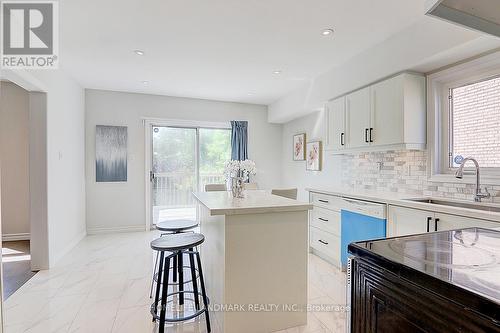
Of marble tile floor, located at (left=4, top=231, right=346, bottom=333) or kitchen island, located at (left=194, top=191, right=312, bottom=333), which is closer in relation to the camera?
kitchen island, located at (left=194, top=191, right=312, bottom=333)

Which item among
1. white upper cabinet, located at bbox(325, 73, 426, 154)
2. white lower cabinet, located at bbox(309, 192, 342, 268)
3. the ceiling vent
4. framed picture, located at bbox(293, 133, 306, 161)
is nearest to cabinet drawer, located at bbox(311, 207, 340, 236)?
white lower cabinet, located at bbox(309, 192, 342, 268)

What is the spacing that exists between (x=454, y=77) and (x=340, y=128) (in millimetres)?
A: 1224

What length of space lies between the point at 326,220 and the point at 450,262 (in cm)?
253

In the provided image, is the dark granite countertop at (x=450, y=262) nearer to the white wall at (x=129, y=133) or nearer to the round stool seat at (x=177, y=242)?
the round stool seat at (x=177, y=242)

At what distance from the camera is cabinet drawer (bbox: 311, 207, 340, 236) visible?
→ 302cm

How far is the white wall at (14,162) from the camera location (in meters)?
4.16

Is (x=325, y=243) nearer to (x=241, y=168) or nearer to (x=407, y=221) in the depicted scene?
(x=407, y=221)

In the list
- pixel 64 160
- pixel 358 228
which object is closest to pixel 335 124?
pixel 358 228

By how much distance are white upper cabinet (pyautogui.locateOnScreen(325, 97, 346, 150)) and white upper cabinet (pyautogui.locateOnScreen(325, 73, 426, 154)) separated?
4 cm

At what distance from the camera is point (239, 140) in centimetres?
539

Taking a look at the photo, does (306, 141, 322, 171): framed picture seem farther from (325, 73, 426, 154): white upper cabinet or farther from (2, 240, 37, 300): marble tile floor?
(2, 240, 37, 300): marble tile floor

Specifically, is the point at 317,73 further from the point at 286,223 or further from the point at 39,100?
the point at 39,100

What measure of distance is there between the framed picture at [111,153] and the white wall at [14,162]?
43.1 inches

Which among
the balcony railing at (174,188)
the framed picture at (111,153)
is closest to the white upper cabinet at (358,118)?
the balcony railing at (174,188)
